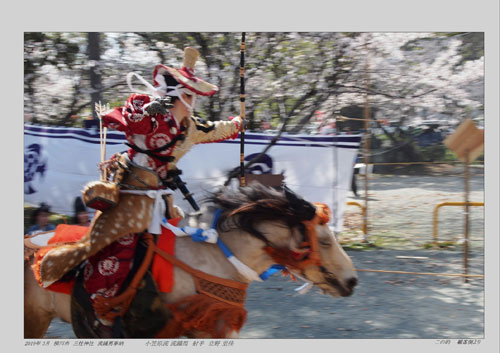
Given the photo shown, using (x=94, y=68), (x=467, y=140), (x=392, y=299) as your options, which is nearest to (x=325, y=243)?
(x=392, y=299)

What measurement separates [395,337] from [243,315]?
1.65m

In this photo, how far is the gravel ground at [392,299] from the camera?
14.1 ft

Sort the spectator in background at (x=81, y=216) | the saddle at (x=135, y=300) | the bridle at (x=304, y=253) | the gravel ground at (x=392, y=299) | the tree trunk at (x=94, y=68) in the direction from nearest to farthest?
the saddle at (x=135, y=300) → the bridle at (x=304, y=253) → the gravel ground at (x=392, y=299) → the spectator in background at (x=81, y=216) → the tree trunk at (x=94, y=68)

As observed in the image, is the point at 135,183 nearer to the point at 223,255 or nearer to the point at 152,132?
the point at 152,132

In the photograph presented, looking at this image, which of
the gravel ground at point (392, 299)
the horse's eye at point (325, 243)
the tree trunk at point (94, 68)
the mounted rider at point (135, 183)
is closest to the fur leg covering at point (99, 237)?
the mounted rider at point (135, 183)

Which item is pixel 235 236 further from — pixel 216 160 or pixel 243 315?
pixel 216 160

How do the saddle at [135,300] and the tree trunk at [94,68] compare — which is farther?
the tree trunk at [94,68]

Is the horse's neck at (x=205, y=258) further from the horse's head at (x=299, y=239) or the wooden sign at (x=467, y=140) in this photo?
the wooden sign at (x=467, y=140)

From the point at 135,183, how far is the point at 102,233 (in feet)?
1.24

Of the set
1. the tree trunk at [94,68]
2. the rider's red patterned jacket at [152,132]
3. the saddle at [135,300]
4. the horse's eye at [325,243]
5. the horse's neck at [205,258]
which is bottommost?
the saddle at [135,300]

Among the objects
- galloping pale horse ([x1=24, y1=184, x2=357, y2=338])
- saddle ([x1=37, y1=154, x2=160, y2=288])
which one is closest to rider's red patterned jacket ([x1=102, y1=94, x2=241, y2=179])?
saddle ([x1=37, y1=154, x2=160, y2=288])

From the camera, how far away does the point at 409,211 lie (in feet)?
26.9

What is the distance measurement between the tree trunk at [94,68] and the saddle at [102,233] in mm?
3752

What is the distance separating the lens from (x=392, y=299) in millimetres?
5012
